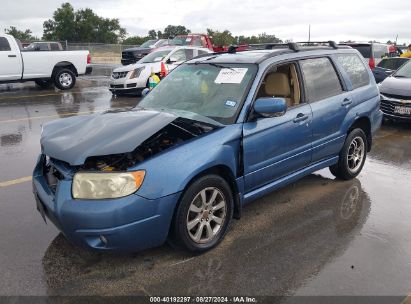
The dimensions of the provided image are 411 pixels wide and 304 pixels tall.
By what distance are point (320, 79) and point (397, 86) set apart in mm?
5086

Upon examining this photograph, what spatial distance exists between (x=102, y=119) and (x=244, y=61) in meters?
1.55

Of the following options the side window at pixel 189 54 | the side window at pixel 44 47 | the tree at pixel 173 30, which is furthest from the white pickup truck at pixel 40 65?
the tree at pixel 173 30

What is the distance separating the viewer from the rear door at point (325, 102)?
456 cm

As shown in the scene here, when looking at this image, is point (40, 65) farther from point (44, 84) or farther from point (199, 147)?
point (199, 147)

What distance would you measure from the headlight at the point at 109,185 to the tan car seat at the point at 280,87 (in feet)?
6.80

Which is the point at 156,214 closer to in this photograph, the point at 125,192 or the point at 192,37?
the point at 125,192

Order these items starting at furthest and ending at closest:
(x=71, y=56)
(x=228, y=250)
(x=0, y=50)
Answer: (x=71, y=56) < (x=0, y=50) < (x=228, y=250)

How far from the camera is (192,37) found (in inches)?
826

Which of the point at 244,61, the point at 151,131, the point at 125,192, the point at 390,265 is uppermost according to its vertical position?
the point at 244,61

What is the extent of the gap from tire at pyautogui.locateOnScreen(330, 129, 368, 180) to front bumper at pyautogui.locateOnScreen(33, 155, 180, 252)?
2.81m

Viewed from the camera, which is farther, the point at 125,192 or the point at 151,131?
the point at 151,131

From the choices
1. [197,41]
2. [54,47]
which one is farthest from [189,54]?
[197,41]

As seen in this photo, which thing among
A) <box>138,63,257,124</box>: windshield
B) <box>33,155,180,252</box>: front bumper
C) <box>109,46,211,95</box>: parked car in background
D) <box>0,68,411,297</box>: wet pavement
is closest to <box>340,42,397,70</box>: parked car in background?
<box>109,46,211,95</box>: parked car in background

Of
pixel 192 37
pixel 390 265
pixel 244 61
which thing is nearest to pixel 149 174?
pixel 244 61
